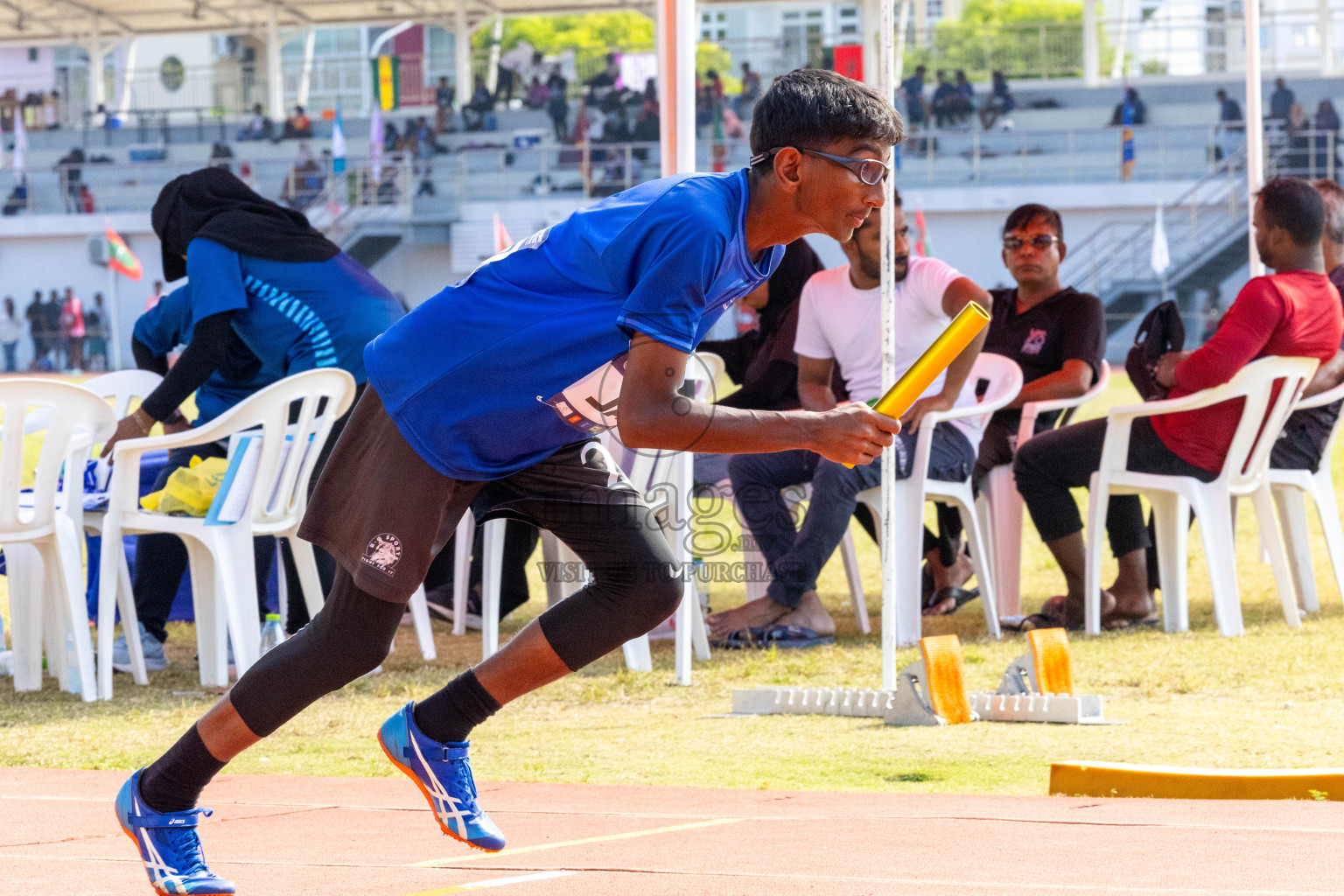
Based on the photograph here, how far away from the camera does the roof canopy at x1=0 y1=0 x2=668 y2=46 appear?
3441 centimetres

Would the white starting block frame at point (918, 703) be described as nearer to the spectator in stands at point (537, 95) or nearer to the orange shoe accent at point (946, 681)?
the orange shoe accent at point (946, 681)

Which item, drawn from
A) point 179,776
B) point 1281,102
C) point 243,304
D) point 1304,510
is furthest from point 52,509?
point 1281,102

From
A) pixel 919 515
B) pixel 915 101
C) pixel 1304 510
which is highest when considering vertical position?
pixel 915 101

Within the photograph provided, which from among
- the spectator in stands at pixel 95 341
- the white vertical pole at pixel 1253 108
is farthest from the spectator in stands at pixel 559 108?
the white vertical pole at pixel 1253 108

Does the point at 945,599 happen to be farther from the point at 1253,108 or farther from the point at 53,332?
the point at 53,332

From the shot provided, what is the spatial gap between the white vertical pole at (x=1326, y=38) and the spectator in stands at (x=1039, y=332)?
94.6 feet

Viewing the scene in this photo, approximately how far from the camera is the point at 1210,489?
5.88 metres

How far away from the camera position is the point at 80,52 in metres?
51.5

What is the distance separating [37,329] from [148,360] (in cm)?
2834

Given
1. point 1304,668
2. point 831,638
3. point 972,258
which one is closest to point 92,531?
point 831,638

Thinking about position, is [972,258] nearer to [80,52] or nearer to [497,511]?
[497,511]

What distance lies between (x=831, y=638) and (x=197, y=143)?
33.4 meters

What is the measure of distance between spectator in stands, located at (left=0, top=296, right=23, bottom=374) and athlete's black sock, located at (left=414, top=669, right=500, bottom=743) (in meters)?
32.7

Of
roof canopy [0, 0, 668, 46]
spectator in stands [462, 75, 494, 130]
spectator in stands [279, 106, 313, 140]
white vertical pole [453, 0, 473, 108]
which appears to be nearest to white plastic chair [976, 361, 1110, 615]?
roof canopy [0, 0, 668, 46]
